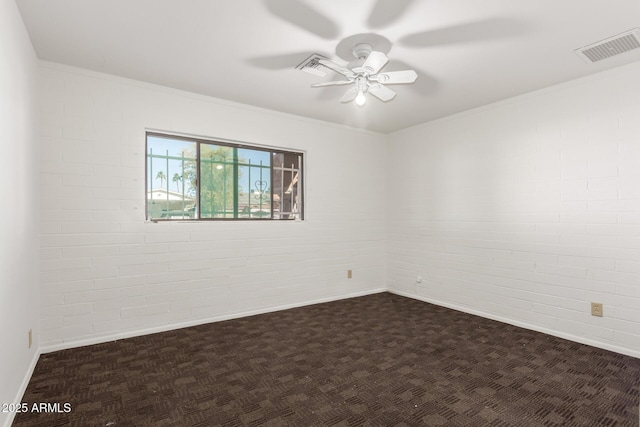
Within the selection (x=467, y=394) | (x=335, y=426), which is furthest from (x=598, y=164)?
(x=335, y=426)

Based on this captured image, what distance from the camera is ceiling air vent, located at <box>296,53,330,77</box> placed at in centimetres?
277

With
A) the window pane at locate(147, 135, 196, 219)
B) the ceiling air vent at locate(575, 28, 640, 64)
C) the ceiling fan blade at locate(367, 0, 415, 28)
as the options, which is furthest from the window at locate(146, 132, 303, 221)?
the ceiling air vent at locate(575, 28, 640, 64)

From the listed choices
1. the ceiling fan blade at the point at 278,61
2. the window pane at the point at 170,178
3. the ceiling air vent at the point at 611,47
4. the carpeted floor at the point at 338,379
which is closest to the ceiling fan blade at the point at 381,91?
the ceiling fan blade at the point at 278,61

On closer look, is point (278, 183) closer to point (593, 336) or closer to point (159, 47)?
point (159, 47)

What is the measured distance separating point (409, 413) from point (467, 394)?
50 cm

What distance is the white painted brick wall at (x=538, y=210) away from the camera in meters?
2.97

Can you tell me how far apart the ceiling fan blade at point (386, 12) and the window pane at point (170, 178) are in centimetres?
241

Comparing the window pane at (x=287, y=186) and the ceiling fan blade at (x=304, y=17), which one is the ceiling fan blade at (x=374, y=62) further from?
the window pane at (x=287, y=186)

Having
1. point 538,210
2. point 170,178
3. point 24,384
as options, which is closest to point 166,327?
point 24,384

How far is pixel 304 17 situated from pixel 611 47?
8.02ft

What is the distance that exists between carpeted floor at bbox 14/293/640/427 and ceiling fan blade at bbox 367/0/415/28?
2558mm

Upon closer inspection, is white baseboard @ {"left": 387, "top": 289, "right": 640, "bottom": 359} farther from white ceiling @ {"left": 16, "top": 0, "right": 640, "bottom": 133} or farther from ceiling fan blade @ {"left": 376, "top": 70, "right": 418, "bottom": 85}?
ceiling fan blade @ {"left": 376, "top": 70, "right": 418, "bottom": 85}

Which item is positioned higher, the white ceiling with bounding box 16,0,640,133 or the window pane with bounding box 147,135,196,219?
the white ceiling with bounding box 16,0,640,133

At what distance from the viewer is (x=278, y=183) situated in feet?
14.6
